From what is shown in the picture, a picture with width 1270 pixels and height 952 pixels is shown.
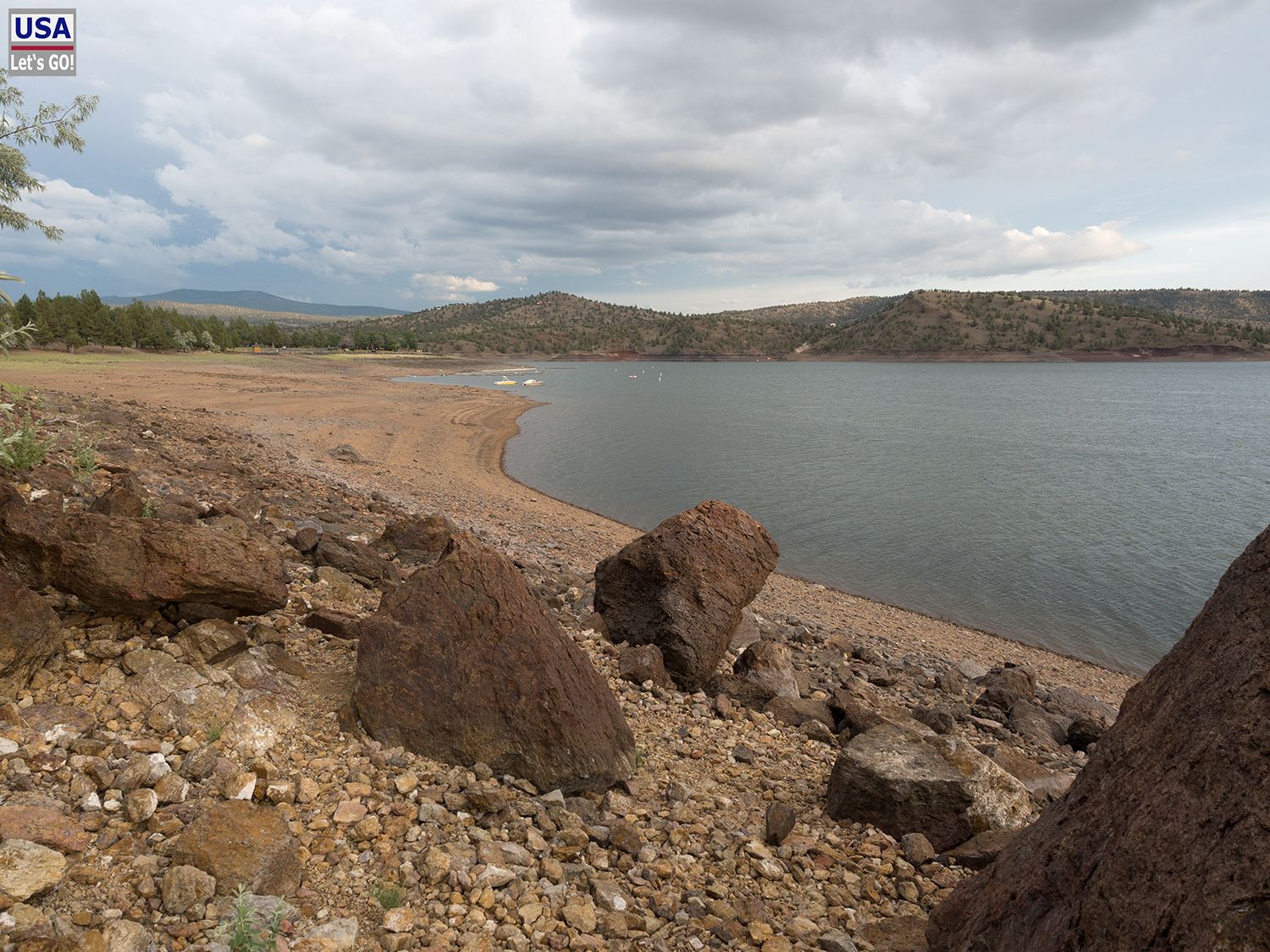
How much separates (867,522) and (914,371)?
392ft

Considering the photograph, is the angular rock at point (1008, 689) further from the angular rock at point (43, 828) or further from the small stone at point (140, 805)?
the angular rock at point (43, 828)

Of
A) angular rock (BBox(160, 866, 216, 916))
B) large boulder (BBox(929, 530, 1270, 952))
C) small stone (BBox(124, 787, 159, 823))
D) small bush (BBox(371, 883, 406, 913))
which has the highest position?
large boulder (BBox(929, 530, 1270, 952))

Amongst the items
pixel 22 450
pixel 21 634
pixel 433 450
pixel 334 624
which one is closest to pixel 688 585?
pixel 334 624

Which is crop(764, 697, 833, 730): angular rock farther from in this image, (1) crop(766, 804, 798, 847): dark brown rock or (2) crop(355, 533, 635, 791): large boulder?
(2) crop(355, 533, 635, 791): large boulder

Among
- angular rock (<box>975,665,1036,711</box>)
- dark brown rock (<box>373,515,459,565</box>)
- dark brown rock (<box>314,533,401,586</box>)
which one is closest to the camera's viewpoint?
dark brown rock (<box>314,533,401,586</box>)

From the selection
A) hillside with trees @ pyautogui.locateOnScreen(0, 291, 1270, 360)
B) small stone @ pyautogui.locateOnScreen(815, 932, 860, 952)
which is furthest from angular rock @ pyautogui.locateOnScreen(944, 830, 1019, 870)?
hillside with trees @ pyautogui.locateOnScreen(0, 291, 1270, 360)

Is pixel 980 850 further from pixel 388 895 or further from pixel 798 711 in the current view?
pixel 388 895

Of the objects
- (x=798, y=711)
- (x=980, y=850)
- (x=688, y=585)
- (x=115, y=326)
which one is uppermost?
(x=115, y=326)

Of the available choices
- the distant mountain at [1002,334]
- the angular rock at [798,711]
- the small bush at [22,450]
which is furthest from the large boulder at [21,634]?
the distant mountain at [1002,334]

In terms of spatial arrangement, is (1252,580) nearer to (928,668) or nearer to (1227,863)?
(1227,863)

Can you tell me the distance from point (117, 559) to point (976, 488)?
35.1m

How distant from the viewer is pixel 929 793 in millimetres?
5781

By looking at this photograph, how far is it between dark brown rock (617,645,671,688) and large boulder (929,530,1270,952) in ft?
16.2

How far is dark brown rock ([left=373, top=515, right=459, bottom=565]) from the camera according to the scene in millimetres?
11875
